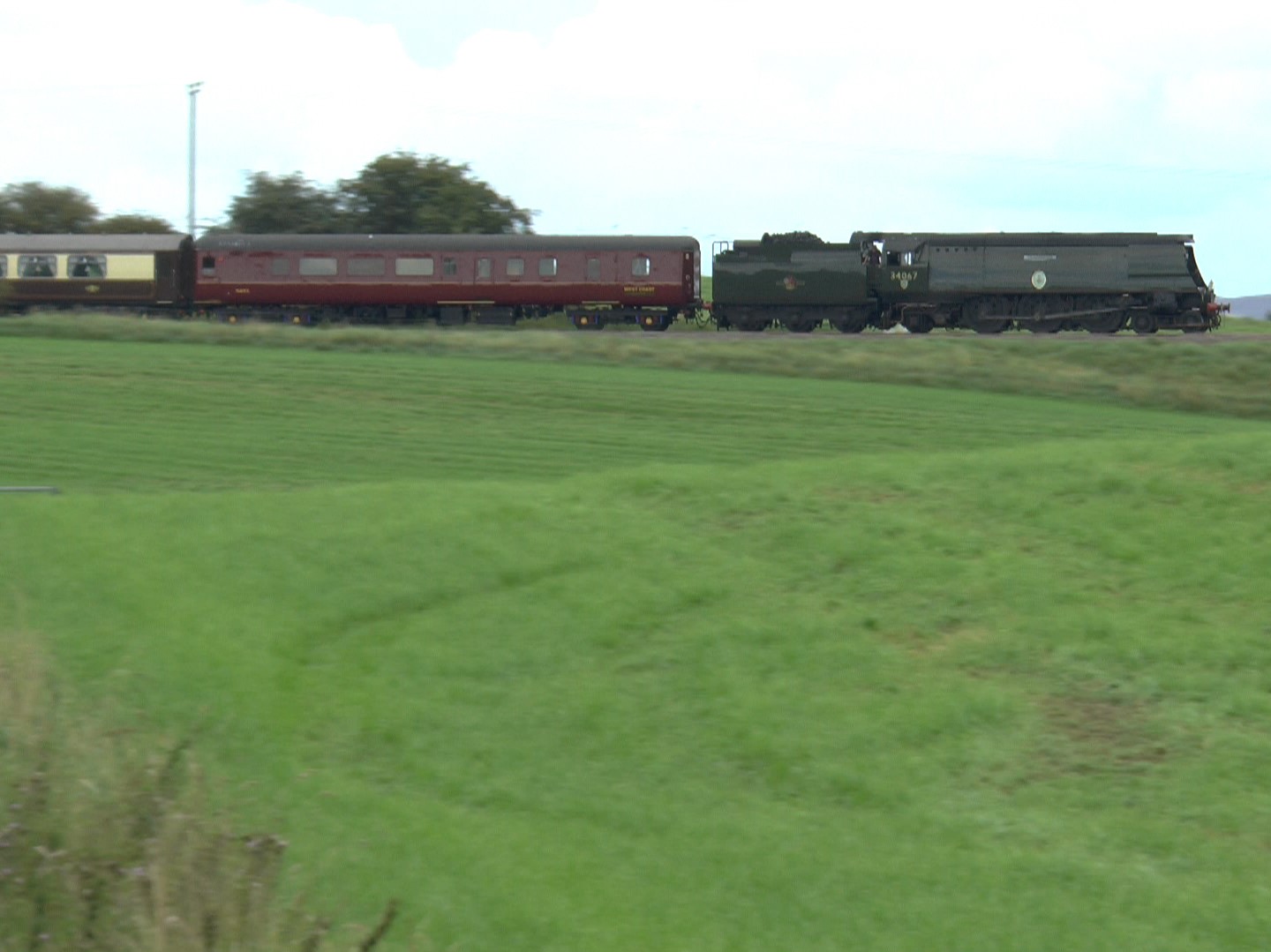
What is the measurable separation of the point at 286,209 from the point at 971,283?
1516 inches

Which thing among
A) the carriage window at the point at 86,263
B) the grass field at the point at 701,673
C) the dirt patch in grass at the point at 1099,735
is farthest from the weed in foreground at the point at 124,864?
the carriage window at the point at 86,263

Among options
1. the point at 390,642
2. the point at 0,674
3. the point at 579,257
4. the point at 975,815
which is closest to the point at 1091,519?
the point at 975,815

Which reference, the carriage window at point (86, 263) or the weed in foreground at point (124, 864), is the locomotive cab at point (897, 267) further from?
the weed in foreground at point (124, 864)

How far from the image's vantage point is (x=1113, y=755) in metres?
9.49

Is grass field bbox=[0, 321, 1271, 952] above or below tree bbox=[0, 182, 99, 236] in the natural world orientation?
below

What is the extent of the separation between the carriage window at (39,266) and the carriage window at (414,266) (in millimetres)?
11164

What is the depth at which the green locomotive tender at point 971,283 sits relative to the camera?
43.2m

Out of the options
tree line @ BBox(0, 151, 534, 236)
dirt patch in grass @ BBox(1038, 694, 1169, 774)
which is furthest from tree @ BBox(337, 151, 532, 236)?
dirt patch in grass @ BBox(1038, 694, 1169, 774)

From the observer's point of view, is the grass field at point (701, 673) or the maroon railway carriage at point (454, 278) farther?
the maroon railway carriage at point (454, 278)

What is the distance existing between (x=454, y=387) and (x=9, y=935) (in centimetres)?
1880

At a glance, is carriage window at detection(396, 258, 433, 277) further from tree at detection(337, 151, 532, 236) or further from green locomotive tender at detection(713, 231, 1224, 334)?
tree at detection(337, 151, 532, 236)

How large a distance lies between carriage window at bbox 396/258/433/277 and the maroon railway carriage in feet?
0.09

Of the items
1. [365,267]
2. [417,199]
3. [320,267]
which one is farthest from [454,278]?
[417,199]

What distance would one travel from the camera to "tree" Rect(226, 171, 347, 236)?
71.4 metres
